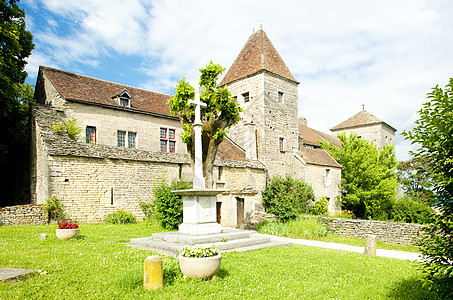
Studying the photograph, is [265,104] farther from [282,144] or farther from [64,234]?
[64,234]

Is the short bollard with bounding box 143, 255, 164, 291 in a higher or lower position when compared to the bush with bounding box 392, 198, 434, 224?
higher

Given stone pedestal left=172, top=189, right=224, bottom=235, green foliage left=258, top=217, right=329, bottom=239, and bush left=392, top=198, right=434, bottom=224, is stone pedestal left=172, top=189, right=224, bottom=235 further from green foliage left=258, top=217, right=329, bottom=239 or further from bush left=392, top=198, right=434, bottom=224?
bush left=392, top=198, right=434, bottom=224

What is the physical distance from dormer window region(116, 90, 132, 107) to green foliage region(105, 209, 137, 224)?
8073 millimetres

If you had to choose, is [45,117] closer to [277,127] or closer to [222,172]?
[222,172]

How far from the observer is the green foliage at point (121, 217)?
15.2 meters

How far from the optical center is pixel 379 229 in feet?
48.5

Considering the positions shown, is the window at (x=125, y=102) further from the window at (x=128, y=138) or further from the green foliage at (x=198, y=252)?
the green foliage at (x=198, y=252)

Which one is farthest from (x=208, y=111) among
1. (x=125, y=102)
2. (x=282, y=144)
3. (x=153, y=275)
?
(x=282, y=144)

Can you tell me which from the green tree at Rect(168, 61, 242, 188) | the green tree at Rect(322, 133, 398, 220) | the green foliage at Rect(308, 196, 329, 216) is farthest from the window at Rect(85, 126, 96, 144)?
the green tree at Rect(322, 133, 398, 220)

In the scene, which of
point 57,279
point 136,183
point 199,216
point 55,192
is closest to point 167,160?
point 136,183

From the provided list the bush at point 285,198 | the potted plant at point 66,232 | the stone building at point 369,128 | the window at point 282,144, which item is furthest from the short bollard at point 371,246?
the stone building at point 369,128

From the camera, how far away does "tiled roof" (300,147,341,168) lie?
25.4 metres

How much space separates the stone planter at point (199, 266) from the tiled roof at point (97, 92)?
15749 mm

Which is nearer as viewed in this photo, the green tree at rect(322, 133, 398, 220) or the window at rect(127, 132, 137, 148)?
the window at rect(127, 132, 137, 148)
